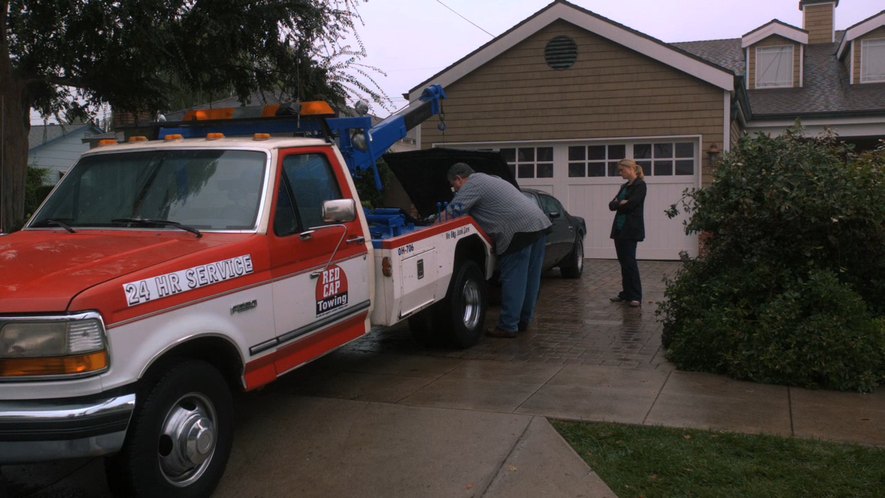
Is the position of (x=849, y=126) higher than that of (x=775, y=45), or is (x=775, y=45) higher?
(x=775, y=45)

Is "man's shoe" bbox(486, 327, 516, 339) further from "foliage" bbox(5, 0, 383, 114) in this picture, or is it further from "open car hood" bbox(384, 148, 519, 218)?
"foliage" bbox(5, 0, 383, 114)

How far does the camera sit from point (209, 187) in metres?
5.05

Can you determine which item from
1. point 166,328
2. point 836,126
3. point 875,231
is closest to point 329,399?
point 166,328

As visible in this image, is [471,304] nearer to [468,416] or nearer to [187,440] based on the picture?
[468,416]

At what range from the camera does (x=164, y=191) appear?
199 inches

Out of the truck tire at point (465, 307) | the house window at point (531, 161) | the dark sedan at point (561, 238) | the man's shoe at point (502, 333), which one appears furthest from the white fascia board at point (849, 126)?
the truck tire at point (465, 307)

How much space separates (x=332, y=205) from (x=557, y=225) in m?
6.66

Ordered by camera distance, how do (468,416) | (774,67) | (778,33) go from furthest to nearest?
(774,67) → (778,33) → (468,416)

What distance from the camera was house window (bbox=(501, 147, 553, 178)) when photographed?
16.0 metres

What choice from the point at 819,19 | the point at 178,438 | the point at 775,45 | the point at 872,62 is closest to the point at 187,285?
the point at 178,438

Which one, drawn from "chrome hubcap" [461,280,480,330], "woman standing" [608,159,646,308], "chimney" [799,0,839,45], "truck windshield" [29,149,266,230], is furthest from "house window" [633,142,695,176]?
"chimney" [799,0,839,45]

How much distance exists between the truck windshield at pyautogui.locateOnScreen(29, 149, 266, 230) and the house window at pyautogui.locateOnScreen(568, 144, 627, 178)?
1121 centimetres

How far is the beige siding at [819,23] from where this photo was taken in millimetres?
24047

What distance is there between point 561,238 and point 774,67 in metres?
12.7
